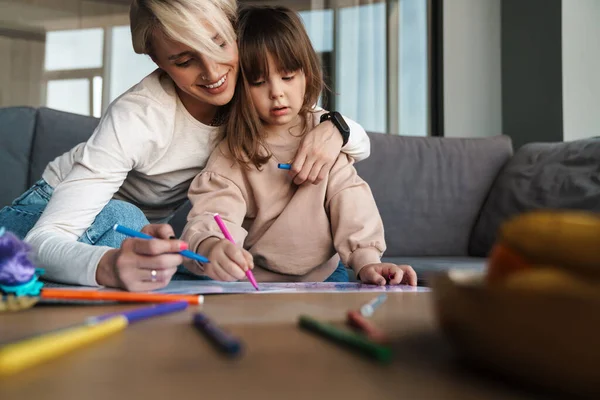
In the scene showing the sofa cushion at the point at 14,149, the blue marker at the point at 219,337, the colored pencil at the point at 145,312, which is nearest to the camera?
the blue marker at the point at 219,337

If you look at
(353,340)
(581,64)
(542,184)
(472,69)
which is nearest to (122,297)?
(353,340)

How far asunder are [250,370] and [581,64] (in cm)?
298

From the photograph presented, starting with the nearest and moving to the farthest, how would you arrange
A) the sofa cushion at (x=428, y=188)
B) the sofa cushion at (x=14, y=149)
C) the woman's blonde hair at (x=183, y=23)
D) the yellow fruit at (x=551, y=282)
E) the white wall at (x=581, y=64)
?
1. the yellow fruit at (x=551, y=282)
2. the woman's blonde hair at (x=183, y=23)
3. the sofa cushion at (x=14, y=149)
4. the sofa cushion at (x=428, y=188)
5. the white wall at (x=581, y=64)

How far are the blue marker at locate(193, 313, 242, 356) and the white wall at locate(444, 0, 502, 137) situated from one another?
3.19m

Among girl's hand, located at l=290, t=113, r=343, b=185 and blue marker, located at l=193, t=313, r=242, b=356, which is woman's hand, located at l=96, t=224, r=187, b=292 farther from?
girl's hand, located at l=290, t=113, r=343, b=185

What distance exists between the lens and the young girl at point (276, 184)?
117 centimetres

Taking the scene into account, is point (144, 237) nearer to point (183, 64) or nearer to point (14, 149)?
point (183, 64)

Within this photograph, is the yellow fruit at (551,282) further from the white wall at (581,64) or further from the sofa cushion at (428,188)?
the white wall at (581,64)

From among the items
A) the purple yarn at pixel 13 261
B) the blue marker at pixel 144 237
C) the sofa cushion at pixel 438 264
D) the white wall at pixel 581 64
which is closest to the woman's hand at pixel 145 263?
the blue marker at pixel 144 237

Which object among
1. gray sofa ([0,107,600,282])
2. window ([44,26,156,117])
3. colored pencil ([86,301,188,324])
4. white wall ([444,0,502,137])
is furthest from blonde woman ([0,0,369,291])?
window ([44,26,156,117])

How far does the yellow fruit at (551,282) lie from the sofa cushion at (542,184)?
166 centimetres

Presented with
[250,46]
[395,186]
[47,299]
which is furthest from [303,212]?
[395,186]

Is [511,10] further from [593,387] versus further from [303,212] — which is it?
[593,387]

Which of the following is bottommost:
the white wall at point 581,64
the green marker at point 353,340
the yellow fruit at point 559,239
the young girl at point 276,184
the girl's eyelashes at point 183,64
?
the green marker at point 353,340
